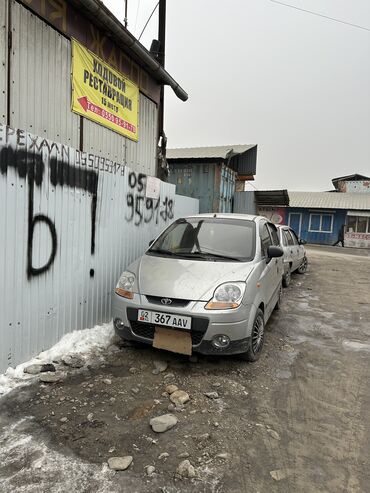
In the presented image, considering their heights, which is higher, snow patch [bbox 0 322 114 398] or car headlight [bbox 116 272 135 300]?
car headlight [bbox 116 272 135 300]

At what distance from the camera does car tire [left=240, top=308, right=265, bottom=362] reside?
3906mm

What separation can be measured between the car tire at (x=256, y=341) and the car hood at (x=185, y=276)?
59cm

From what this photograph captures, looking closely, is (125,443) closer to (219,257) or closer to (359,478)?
(359,478)

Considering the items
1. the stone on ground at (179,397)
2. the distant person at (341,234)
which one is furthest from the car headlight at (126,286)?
the distant person at (341,234)

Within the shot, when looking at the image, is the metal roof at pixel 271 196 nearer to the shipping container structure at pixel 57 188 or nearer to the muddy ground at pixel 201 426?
the shipping container structure at pixel 57 188

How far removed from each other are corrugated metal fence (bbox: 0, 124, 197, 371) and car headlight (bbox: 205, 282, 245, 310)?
176 cm

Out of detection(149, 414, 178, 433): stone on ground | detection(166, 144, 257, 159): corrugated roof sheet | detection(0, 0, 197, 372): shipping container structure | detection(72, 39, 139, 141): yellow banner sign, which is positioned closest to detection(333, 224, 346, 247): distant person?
detection(166, 144, 257, 159): corrugated roof sheet

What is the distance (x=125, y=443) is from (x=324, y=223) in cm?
2762

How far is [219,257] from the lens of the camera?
4328 millimetres

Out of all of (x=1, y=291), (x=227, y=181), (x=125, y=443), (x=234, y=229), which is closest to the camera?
(x=125, y=443)

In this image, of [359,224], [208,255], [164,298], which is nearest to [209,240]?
[208,255]

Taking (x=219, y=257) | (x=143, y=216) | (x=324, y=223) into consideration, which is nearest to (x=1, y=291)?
(x=219, y=257)

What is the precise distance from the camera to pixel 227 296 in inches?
144

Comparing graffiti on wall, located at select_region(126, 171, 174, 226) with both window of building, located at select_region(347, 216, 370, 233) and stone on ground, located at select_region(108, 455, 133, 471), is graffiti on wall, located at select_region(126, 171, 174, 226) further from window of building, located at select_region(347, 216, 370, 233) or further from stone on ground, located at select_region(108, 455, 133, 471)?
window of building, located at select_region(347, 216, 370, 233)
